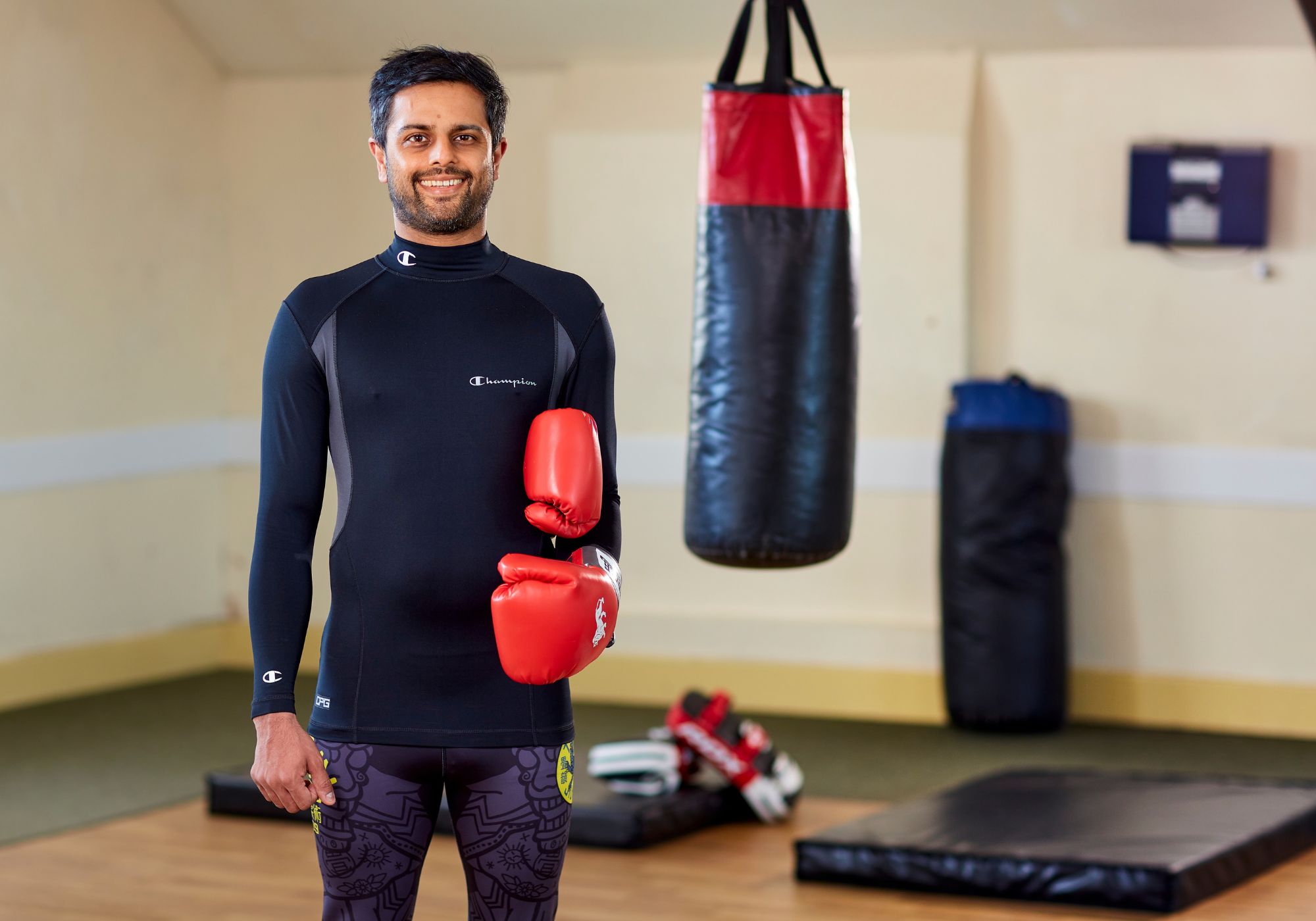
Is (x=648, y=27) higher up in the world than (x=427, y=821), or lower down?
higher up

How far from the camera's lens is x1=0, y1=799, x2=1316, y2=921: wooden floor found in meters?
3.73

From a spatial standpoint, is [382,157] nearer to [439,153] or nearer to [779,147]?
[439,153]

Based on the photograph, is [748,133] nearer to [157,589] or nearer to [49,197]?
[49,197]

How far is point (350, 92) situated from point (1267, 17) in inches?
127

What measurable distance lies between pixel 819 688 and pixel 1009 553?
87 cm

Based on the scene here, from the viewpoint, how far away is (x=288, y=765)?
188cm

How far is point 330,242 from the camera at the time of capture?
21.8ft

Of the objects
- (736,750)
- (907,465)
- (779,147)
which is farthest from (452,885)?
(907,465)

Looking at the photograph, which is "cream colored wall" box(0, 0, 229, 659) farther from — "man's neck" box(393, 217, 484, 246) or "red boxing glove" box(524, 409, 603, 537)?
"red boxing glove" box(524, 409, 603, 537)

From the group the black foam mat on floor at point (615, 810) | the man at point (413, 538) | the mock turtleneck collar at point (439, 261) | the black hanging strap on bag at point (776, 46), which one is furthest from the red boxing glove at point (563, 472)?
the black foam mat on floor at point (615, 810)

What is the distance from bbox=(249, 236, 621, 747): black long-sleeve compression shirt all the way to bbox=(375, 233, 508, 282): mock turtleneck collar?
3 centimetres

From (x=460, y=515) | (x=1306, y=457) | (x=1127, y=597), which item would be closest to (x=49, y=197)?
(x=1127, y=597)

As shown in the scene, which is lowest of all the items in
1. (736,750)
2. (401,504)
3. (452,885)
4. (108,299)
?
(452,885)

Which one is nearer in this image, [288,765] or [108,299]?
[288,765]
